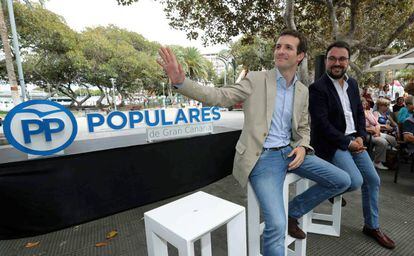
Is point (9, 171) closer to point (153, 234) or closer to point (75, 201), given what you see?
point (75, 201)

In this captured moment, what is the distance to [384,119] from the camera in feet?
15.3

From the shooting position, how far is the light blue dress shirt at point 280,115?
164cm

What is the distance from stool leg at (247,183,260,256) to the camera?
63.5 inches

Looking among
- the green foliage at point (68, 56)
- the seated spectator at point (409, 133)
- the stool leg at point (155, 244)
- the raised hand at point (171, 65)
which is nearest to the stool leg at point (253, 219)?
the stool leg at point (155, 244)

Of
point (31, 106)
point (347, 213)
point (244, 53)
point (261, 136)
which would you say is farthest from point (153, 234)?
point (244, 53)

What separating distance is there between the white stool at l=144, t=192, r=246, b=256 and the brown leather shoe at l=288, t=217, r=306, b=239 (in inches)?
23.6

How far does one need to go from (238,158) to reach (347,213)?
6.15 ft

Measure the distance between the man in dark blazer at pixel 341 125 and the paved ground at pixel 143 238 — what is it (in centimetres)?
20

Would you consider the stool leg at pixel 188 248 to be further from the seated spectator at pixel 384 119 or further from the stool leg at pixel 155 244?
the seated spectator at pixel 384 119

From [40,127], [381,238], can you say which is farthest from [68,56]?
[381,238]

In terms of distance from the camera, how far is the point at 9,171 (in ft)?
6.35

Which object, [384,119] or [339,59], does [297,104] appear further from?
[384,119]

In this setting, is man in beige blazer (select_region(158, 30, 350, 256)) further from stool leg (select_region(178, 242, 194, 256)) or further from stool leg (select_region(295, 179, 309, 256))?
stool leg (select_region(178, 242, 194, 256))

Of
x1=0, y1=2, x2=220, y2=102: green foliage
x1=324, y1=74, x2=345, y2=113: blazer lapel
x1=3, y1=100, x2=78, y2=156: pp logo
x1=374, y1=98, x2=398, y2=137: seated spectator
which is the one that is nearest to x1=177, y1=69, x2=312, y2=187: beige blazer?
x1=324, y1=74, x2=345, y2=113: blazer lapel
